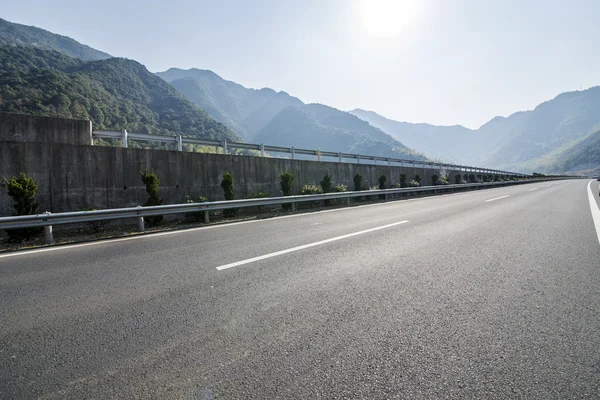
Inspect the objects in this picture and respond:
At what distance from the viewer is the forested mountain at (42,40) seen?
12138cm

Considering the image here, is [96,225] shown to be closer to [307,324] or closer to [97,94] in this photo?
[307,324]

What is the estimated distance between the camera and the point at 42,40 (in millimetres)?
139625

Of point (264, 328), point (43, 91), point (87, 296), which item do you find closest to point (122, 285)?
point (87, 296)

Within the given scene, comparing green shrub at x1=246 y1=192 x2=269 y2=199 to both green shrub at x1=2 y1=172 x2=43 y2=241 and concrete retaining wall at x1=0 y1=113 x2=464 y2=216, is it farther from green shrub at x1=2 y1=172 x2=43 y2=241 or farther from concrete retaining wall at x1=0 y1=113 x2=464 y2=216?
green shrub at x1=2 y1=172 x2=43 y2=241

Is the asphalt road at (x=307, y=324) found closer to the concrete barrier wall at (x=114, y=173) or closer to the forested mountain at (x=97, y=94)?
the concrete barrier wall at (x=114, y=173)

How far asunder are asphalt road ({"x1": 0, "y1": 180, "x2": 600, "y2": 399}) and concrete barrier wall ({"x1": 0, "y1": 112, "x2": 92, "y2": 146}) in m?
6.28

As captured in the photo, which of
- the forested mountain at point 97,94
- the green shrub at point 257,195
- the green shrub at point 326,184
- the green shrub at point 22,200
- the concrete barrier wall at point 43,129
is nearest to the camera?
the green shrub at point 22,200

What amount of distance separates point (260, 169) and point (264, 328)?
1186cm

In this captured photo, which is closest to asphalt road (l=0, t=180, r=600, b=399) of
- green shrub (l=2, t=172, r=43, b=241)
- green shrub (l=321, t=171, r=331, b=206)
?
green shrub (l=2, t=172, r=43, b=241)

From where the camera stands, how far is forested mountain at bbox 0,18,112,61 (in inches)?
4779

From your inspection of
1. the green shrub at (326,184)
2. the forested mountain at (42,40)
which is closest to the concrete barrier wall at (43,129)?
the green shrub at (326,184)

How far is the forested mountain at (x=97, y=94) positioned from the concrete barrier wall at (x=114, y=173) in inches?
2294

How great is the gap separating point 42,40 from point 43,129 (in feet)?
646

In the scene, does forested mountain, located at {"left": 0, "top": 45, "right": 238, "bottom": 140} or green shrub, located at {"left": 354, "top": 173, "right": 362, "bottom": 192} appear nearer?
green shrub, located at {"left": 354, "top": 173, "right": 362, "bottom": 192}
